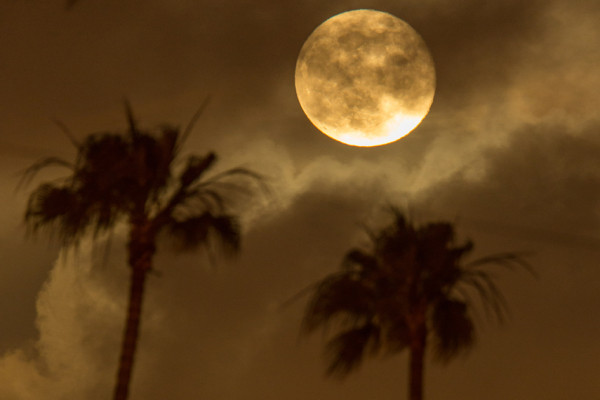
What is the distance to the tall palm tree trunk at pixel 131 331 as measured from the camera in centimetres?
1916

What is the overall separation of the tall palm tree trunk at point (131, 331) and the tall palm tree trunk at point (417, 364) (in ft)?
22.8

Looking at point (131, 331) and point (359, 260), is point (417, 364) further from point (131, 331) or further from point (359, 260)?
point (131, 331)

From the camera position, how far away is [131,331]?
776 inches

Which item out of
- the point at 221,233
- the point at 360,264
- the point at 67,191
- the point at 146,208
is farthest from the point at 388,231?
the point at 67,191

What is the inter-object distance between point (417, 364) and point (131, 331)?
719 cm

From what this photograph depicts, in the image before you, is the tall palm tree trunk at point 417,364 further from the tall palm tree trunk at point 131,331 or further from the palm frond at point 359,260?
the tall palm tree trunk at point 131,331

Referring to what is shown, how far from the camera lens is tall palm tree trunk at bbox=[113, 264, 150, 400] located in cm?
1916

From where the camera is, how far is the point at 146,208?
20.5 meters

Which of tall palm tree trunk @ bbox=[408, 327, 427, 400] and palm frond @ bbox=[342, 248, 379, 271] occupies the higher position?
palm frond @ bbox=[342, 248, 379, 271]

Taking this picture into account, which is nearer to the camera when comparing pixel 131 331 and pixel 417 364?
pixel 131 331

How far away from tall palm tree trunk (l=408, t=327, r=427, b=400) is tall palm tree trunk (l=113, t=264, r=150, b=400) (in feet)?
22.8

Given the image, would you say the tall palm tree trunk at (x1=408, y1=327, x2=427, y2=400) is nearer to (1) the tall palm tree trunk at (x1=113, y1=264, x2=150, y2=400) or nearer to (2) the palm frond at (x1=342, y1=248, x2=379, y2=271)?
(2) the palm frond at (x1=342, y1=248, x2=379, y2=271)

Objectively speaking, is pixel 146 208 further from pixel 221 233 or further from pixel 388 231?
pixel 388 231

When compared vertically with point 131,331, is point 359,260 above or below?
above
